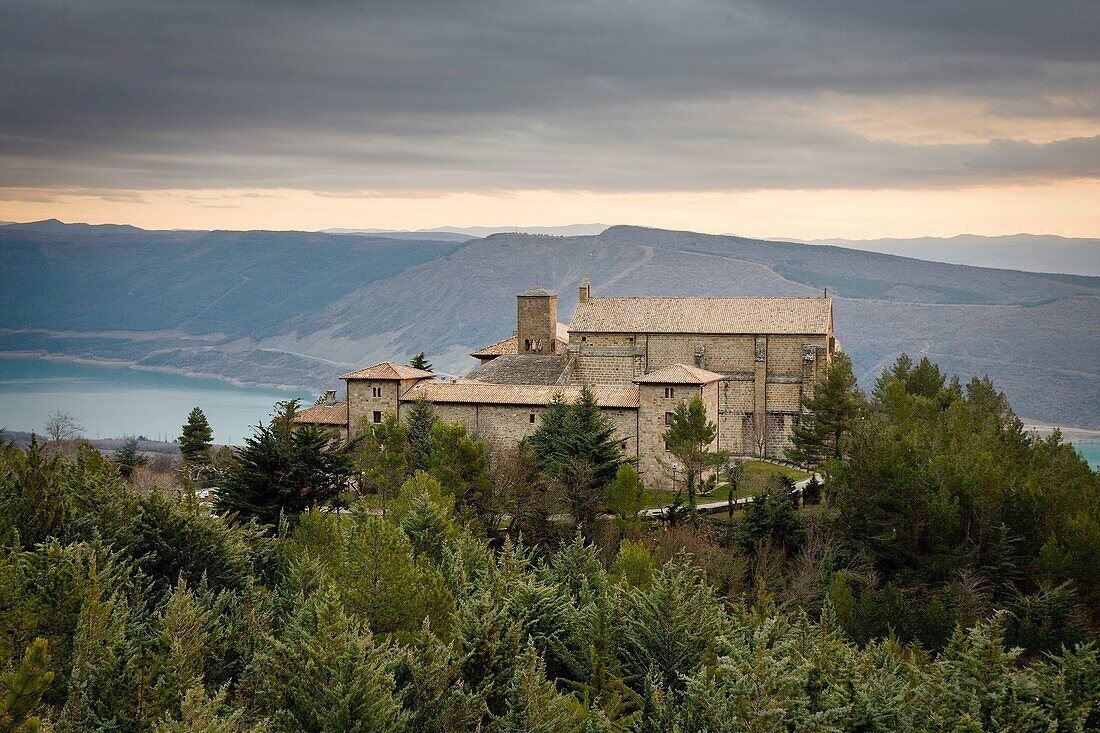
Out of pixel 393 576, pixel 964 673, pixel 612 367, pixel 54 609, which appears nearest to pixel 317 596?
pixel 393 576

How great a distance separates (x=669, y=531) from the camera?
36.6 metres

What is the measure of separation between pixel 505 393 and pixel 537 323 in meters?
10.8

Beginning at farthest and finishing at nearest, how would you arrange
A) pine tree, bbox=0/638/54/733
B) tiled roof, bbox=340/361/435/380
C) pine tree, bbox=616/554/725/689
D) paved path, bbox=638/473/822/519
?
1. tiled roof, bbox=340/361/435/380
2. paved path, bbox=638/473/822/519
3. pine tree, bbox=616/554/725/689
4. pine tree, bbox=0/638/54/733

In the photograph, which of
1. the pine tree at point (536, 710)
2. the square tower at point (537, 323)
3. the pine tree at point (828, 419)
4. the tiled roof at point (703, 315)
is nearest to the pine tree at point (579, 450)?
the pine tree at point (828, 419)

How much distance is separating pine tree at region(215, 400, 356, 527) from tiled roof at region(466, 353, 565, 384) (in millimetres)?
20807

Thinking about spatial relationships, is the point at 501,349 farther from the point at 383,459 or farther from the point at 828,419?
the point at 828,419

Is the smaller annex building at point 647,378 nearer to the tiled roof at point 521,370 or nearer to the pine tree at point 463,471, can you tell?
the tiled roof at point 521,370

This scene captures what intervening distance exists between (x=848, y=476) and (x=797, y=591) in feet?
19.2

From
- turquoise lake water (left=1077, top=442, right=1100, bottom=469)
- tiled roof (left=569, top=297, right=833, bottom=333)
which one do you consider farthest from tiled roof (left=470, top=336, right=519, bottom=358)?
turquoise lake water (left=1077, top=442, right=1100, bottom=469)

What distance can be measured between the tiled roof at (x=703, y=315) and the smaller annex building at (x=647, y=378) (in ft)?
0.18

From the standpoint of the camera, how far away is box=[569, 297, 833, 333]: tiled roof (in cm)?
5284

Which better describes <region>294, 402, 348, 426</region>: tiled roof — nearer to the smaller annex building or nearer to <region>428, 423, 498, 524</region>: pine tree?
the smaller annex building

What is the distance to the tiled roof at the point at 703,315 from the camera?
173 feet

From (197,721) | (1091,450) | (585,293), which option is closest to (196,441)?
(585,293)
